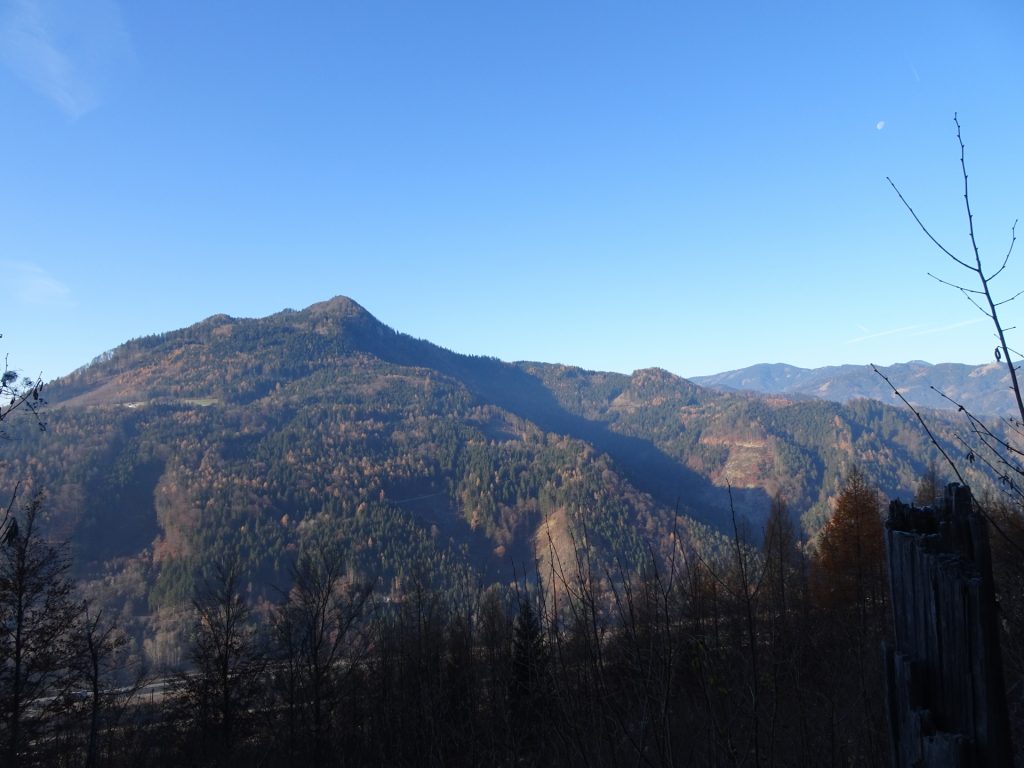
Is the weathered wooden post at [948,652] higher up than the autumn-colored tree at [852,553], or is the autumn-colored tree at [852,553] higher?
the weathered wooden post at [948,652]

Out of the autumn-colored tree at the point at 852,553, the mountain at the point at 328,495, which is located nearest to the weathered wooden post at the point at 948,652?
the autumn-colored tree at the point at 852,553

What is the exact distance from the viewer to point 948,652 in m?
1.37

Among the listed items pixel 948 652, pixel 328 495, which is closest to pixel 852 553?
pixel 948 652

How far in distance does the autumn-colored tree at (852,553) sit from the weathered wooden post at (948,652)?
25015 mm

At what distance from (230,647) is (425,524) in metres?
120

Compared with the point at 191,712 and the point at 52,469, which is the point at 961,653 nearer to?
the point at 191,712

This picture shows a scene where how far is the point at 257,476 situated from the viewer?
14938 cm

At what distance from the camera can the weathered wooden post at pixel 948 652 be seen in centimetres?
131

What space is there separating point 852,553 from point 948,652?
28.4 m

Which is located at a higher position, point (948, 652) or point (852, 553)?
point (948, 652)

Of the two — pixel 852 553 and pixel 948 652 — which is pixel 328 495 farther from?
pixel 948 652

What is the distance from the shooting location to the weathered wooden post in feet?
4.30

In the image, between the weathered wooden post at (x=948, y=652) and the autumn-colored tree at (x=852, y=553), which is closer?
the weathered wooden post at (x=948, y=652)

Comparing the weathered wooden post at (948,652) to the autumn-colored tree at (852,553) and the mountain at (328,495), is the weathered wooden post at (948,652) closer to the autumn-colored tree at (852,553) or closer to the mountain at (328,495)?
the autumn-colored tree at (852,553)
